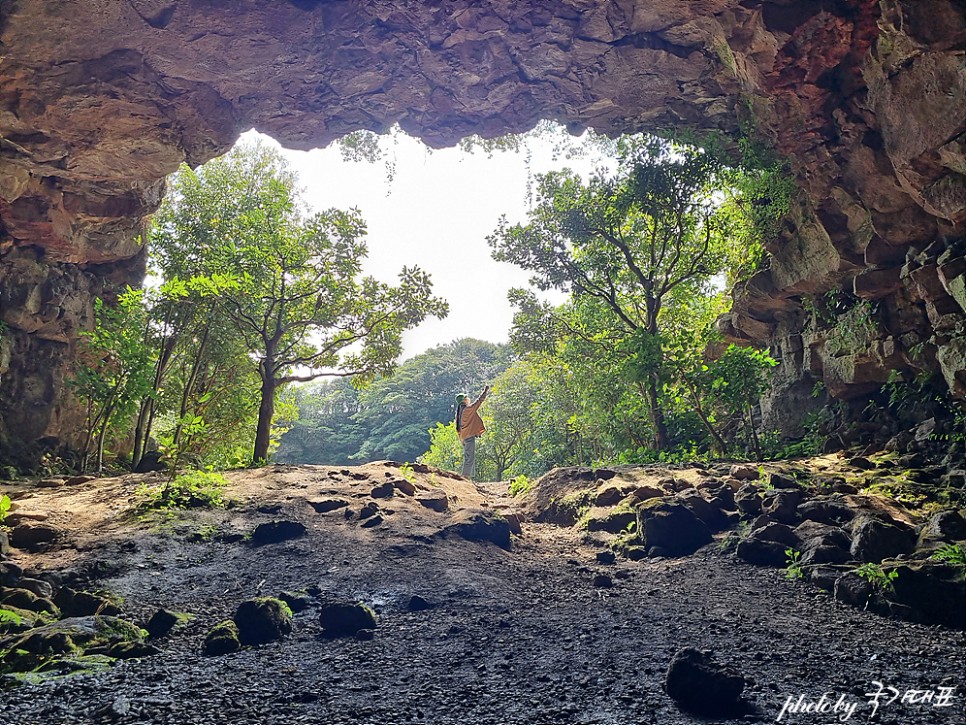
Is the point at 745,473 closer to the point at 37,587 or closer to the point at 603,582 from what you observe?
the point at 603,582

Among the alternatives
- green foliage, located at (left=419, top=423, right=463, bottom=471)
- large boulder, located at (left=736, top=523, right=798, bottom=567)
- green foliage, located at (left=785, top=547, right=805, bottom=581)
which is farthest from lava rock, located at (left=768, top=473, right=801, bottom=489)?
green foliage, located at (left=419, top=423, right=463, bottom=471)

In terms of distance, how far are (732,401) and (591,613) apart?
6.89 m

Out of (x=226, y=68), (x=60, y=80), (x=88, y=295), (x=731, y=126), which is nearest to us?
(x=60, y=80)

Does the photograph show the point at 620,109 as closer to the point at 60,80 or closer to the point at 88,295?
the point at 60,80

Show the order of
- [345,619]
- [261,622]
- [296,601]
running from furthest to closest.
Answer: [296,601] → [345,619] → [261,622]

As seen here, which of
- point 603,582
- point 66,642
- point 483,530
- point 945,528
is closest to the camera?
point 66,642

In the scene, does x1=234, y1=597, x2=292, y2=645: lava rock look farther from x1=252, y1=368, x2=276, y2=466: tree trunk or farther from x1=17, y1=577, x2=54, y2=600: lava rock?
x1=252, y1=368, x2=276, y2=466: tree trunk

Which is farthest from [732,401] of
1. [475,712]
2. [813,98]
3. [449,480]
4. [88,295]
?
[88,295]

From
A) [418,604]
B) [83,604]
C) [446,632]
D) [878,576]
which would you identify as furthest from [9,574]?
[878,576]

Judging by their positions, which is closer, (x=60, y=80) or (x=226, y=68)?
(x=60, y=80)

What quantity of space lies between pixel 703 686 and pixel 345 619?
108 inches

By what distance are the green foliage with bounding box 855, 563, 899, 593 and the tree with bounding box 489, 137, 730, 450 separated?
7503 mm

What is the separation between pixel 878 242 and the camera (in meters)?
10.1

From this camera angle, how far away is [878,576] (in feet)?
15.6
